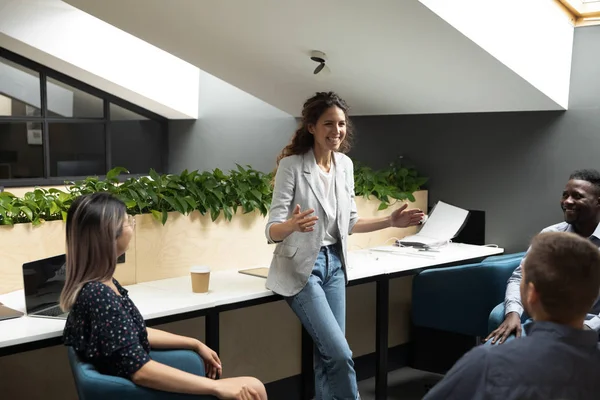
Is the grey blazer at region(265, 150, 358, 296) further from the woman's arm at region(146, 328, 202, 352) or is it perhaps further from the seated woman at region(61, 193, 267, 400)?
the seated woman at region(61, 193, 267, 400)

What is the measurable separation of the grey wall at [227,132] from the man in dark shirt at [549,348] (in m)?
4.53

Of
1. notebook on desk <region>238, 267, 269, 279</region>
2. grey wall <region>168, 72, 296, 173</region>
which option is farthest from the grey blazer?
grey wall <region>168, 72, 296, 173</region>

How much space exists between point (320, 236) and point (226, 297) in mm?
501

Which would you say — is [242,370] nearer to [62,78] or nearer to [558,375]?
[558,375]

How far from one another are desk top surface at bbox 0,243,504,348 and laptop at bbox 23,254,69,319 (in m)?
0.05

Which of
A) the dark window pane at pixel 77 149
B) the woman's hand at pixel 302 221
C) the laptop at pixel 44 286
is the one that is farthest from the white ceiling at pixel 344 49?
the dark window pane at pixel 77 149

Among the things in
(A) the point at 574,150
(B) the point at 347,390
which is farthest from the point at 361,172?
(B) the point at 347,390

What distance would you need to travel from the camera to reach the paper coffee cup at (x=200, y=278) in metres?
3.12

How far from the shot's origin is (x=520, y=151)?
4.59m

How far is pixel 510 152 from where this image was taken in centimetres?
464

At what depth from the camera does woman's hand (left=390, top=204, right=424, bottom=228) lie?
3.17 meters

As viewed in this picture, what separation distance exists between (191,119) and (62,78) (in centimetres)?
139

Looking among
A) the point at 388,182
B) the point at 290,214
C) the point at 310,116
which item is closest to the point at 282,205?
the point at 290,214

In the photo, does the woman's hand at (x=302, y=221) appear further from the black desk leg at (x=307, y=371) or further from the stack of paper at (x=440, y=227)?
the stack of paper at (x=440, y=227)
